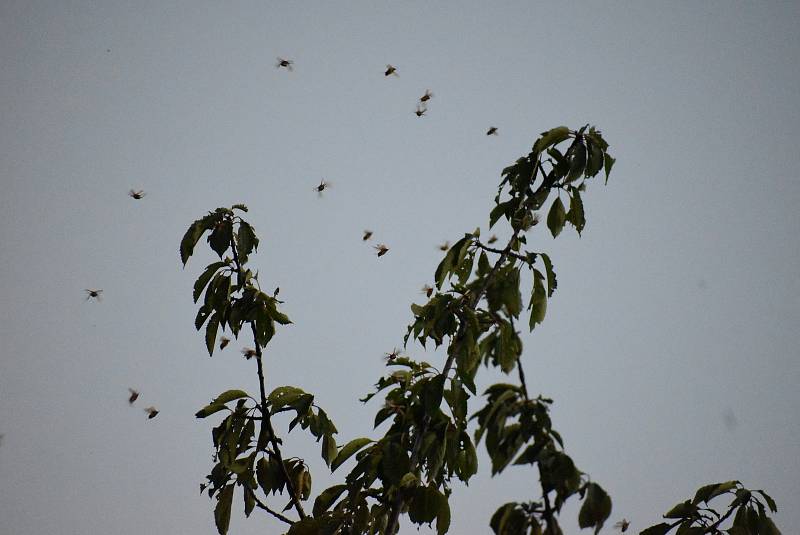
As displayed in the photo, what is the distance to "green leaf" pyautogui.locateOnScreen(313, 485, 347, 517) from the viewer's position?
13.7ft

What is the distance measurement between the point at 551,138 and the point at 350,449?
2141 millimetres

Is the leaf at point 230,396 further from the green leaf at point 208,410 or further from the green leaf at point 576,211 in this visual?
the green leaf at point 576,211

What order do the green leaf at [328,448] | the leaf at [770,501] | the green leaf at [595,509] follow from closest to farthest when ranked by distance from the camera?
the green leaf at [595,509], the leaf at [770,501], the green leaf at [328,448]

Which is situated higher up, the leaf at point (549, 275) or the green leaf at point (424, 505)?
the leaf at point (549, 275)

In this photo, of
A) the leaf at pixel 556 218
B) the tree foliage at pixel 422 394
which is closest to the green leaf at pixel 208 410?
the tree foliage at pixel 422 394

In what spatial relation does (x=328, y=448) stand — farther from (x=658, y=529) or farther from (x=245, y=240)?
(x=658, y=529)

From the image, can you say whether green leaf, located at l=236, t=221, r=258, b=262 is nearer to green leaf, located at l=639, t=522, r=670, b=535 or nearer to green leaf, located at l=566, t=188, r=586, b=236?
green leaf, located at l=566, t=188, r=586, b=236

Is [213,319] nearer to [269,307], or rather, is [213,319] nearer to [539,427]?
[269,307]

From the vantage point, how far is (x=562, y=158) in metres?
4.06

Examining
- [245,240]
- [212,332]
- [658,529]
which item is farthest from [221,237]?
[658,529]

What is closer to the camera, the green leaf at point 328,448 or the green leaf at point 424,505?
the green leaf at point 424,505

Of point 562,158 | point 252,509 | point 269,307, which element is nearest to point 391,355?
point 269,307

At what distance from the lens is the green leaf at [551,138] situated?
3949 mm

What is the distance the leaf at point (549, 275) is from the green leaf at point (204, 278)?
1.98 metres
